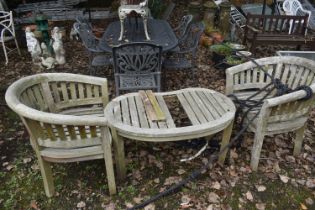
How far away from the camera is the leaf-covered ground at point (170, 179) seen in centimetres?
306

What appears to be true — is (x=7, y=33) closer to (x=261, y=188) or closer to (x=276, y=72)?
(x=276, y=72)

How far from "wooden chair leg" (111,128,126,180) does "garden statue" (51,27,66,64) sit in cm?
407

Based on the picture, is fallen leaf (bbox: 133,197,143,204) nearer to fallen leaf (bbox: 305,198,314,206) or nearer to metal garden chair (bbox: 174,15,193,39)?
fallen leaf (bbox: 305,198,314,206)

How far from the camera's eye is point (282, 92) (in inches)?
123

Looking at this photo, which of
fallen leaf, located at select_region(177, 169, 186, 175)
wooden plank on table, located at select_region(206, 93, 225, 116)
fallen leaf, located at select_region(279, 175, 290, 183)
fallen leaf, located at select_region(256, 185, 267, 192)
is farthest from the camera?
fallen leaf, located at select_region(177, 169, 186, 175)

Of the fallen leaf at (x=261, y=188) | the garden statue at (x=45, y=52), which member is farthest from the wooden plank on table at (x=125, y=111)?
the garden statue at (x=45, y=52)

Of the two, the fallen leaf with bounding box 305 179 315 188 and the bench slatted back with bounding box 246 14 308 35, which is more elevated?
the bench slatted back with bounding box 246 14 308 35

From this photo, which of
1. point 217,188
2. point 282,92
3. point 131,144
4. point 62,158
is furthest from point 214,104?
point 62,158

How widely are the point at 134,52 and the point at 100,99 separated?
42.2 inches

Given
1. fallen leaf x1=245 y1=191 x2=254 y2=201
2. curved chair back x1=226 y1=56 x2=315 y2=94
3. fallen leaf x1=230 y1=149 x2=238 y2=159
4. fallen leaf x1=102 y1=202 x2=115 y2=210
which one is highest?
curved chair back x1=226 y1=56 x2=315 y2=94

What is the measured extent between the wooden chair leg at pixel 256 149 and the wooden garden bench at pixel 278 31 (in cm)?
395

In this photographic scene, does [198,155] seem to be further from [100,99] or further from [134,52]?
[134,52]

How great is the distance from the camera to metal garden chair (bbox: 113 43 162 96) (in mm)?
4062

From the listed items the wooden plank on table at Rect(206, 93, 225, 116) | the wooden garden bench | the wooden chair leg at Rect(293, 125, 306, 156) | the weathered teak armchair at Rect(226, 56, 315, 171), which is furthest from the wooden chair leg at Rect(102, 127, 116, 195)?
the wooden garden bench
